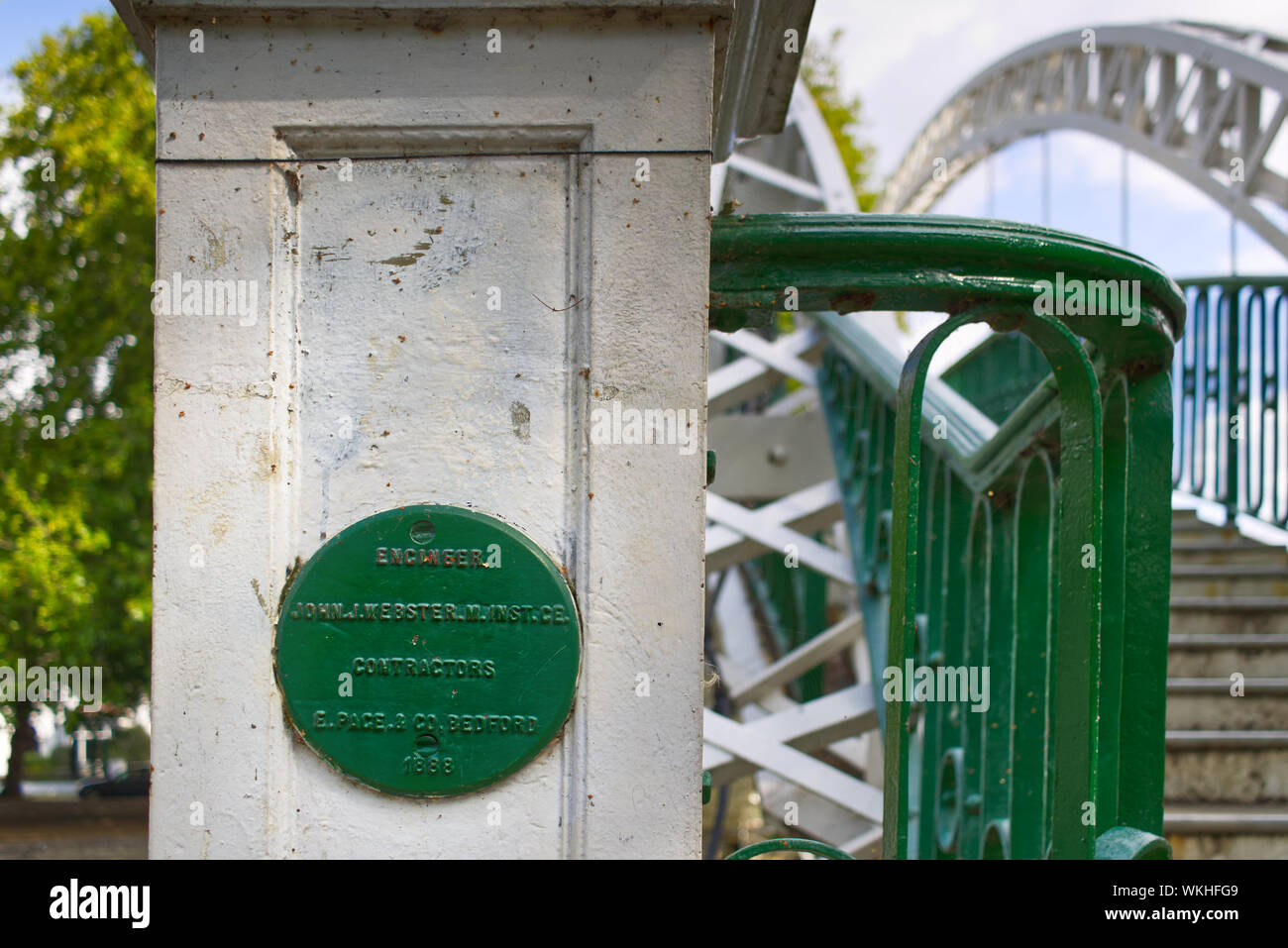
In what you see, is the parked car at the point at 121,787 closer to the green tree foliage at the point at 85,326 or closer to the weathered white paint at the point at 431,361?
the green tree foliage at the point at 85,326

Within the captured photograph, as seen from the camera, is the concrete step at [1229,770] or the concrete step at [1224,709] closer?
the concrete step at [1229,770]

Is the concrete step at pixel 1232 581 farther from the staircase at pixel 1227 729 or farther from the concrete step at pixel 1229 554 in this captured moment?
the concrete step at pixel 1229 554

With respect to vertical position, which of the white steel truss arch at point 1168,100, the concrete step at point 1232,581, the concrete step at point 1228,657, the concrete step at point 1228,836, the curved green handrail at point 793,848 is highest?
the white steel truss arch at point 1168,100

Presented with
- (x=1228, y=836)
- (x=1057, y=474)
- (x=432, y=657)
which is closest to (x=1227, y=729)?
(x=1228, y=836)

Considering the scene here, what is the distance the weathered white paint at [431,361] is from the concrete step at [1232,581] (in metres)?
4.94

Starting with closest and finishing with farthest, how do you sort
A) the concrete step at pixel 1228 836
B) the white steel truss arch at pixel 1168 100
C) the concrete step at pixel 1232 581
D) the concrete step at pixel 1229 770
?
the concrete step at pixel 1228 836, the concrete step at pixel 1229 770, the concrete step at pixel 1232 581, the white steel truss arch at pixel 1168 100

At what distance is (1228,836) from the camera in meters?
4.00

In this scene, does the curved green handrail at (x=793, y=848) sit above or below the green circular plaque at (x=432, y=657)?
below

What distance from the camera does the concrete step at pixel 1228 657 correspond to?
16.4ft

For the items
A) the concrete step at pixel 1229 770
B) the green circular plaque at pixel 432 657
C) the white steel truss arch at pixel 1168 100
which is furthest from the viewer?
the white steel truss arch at pixel 1168 100

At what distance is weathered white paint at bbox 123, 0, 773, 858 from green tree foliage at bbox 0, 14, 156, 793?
10869mm

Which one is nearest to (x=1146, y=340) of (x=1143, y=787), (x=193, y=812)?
(x=1143, y=787)

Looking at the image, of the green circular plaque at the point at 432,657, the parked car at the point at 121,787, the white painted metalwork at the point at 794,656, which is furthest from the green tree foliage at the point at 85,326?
the green circular plaque at the point at 432,657
